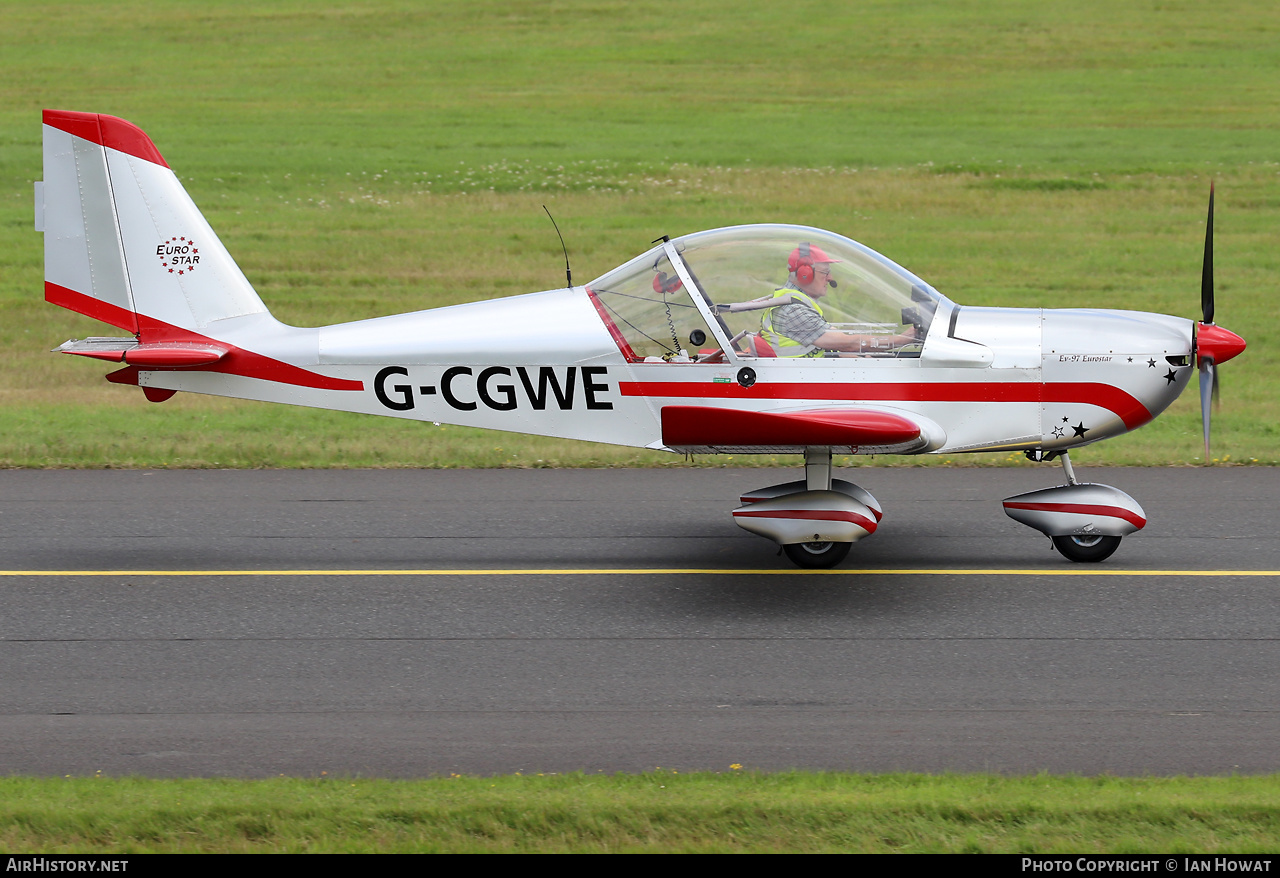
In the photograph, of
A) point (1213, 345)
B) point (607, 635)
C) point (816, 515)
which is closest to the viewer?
point (607, 635)

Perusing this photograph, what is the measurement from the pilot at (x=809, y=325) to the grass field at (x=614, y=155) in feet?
11.4

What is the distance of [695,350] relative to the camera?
8078 mm

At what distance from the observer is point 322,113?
102 ft

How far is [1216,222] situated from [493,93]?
18.1 m

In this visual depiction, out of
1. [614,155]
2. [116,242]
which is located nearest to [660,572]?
[116,242]

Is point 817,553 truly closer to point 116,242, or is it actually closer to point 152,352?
point 152,352

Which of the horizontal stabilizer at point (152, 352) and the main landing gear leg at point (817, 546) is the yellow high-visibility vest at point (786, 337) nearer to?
the main landing gear leg at point (817, 546)

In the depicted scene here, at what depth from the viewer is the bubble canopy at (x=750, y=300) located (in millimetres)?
8039

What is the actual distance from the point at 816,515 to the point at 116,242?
4.48 meters

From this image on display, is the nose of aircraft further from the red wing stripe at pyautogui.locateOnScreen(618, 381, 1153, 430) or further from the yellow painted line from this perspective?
the yellow painted line

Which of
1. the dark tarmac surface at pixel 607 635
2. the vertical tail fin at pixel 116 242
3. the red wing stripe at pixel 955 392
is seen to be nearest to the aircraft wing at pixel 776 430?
the red wing stripe at pixel 955 392

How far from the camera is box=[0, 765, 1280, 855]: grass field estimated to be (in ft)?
15.6

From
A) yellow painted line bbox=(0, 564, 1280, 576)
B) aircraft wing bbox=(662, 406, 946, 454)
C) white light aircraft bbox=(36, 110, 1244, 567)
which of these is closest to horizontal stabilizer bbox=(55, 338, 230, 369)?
white light aircraft bbox=(36, 110, 1244, 567)

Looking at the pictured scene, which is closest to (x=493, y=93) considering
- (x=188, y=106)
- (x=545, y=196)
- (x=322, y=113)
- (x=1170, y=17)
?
(x=322, y=113)
